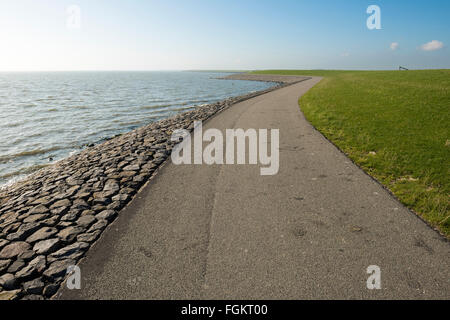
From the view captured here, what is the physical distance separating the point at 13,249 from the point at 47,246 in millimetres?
654

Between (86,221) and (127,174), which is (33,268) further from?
(127,174)

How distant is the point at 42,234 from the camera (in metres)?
4.65

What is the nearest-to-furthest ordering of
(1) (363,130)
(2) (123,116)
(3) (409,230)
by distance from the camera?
(3) (409,230)
(1) (363,130)
(2) (123,116)

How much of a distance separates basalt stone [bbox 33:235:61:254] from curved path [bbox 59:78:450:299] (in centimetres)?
79

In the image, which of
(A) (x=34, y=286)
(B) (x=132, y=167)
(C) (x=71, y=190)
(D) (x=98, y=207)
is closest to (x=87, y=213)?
(D) (x=98, y=207)

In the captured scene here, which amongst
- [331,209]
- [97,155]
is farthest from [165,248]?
[97,155]

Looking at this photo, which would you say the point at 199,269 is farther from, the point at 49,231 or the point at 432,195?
the point at 432,195

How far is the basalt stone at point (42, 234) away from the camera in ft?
14.9

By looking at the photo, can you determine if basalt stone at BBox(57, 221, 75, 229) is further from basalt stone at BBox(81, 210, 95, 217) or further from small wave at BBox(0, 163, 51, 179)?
small wave at BBox(0, 163, 51, 179)

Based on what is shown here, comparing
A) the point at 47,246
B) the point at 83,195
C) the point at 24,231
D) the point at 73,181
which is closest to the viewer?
the point at 47,246

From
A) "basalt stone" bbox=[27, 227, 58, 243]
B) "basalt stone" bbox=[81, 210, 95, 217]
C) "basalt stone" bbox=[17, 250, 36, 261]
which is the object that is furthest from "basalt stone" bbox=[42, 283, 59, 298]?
"basalt stone" bbox=[81, 210, 95, 217]

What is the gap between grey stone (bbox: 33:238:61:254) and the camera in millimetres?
4170
